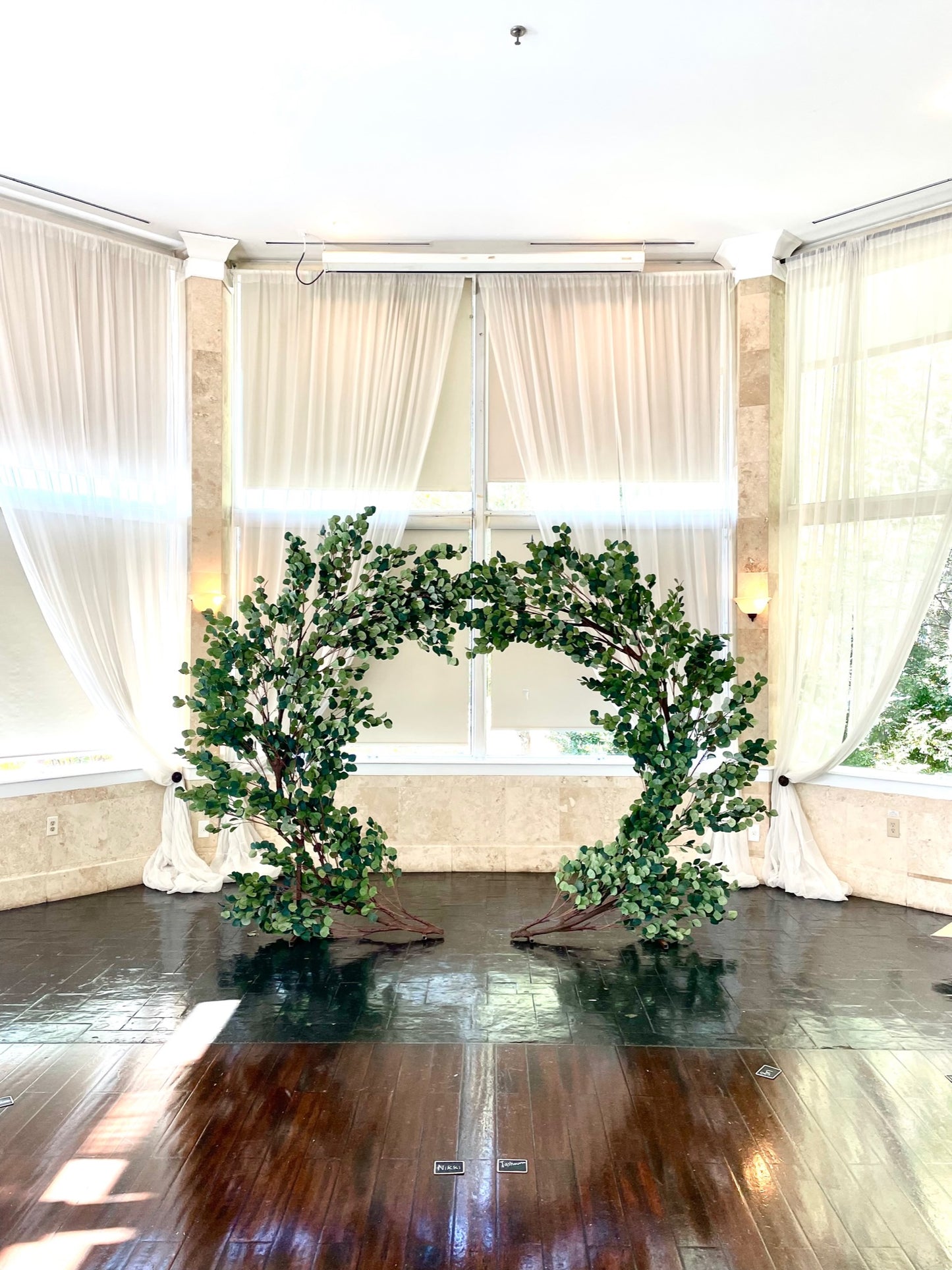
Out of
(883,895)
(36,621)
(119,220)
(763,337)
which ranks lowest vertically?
(883,895)

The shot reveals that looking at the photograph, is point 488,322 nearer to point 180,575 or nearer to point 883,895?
point 180,575

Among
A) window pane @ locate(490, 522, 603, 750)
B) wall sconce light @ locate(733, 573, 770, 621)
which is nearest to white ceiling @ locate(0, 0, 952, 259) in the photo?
wall sconce light @ locate(733, 573, 770, 621)

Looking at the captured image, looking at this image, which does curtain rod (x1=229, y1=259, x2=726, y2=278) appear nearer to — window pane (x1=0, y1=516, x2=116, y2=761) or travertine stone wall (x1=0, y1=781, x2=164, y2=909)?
window pane (x1=0, y1=516, x2=116, y2=761)

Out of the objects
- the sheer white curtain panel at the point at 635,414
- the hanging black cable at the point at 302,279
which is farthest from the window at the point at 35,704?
the sheer white curtain panel at the point at 635,414

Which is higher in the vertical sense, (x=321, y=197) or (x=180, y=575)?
(x=321, y=197)

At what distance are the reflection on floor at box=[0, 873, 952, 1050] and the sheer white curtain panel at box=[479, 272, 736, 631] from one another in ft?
7.90

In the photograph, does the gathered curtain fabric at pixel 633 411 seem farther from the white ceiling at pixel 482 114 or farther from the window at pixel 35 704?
the window at pixel 35 704

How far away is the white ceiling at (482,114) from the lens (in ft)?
14.2

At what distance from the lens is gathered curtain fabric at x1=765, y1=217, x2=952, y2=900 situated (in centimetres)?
596

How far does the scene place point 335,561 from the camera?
17.2 ft

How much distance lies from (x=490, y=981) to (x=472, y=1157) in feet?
5.12

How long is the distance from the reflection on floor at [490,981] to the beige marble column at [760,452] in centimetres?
174

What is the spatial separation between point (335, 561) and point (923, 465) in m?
3.61

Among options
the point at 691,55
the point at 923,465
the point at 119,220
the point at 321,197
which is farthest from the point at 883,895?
the point at 119,220
